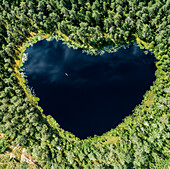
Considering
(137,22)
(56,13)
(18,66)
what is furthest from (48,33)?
(137,22)

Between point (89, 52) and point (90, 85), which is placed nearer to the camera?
point (90, 85)

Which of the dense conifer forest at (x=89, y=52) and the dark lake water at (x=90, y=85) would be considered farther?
A: the dark lake water at (x=90, y=85)

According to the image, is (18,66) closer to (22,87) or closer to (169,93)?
(22,87)

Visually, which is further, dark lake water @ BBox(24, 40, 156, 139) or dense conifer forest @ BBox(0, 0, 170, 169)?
dark lake water @ BBox(24, 40, 156, 139)
